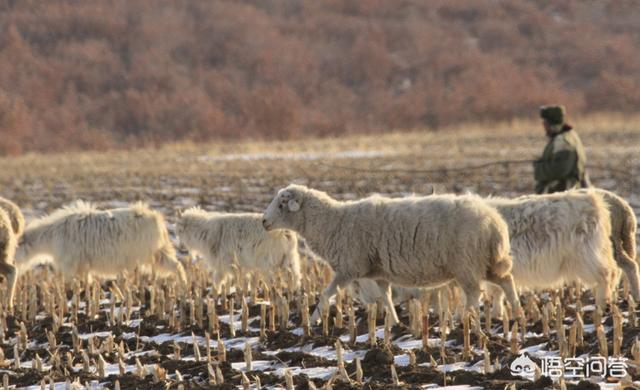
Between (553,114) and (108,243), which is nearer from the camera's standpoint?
(553,114)

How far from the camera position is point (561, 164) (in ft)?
41.7

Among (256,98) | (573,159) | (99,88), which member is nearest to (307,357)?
(573,159)

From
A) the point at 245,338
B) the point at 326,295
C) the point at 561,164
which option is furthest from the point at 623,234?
the point at 245,338

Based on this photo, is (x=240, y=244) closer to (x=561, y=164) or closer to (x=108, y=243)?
(x=108, y=243)

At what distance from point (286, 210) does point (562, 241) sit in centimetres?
260

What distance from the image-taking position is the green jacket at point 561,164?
12688 mm

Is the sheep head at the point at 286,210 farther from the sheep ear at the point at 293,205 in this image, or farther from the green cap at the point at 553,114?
the green cap at the point at 553,114

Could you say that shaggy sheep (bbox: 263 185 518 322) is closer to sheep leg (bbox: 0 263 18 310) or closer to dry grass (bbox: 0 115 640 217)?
sheep leg (bbox: 0 263 18 310)

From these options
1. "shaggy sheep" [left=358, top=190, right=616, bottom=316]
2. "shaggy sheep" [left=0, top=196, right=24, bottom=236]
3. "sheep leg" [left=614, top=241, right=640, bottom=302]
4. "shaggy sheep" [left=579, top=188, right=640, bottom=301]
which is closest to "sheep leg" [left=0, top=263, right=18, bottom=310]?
"shaggy sheep" [left=0, top=196, right=24, bottom=236]

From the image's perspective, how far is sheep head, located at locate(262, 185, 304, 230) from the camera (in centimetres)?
1035

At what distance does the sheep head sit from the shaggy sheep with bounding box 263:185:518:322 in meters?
0.14

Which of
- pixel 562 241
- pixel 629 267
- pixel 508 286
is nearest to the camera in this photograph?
pixel 508 286

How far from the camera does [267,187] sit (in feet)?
77.1

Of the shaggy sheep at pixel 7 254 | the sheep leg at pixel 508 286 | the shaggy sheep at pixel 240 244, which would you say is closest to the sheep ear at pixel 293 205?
the sheep leg at pixel 508 286
